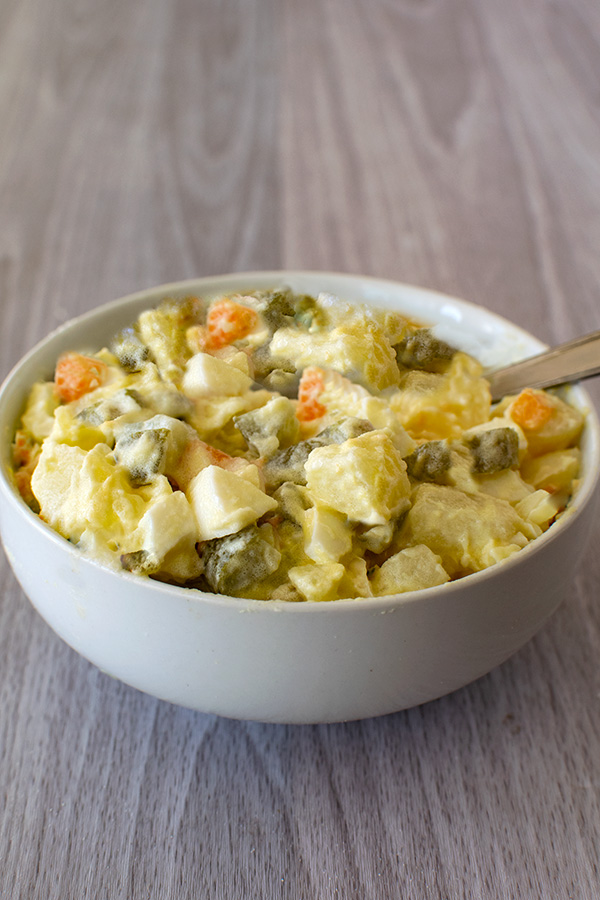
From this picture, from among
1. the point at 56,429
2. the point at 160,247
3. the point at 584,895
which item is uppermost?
the point at 56,429

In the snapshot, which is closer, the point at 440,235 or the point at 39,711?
the point at 39,711

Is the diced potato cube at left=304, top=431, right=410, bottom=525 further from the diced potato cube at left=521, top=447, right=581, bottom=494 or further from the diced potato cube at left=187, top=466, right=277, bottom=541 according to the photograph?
the diced potato cube at left=521, top=447, right=581, bottom=494

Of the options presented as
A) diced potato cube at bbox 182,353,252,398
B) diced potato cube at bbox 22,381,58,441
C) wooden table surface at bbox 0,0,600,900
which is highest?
diced potato cube at bbox 182,353,252,398

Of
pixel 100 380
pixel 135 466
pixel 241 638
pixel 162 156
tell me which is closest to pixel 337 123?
pixel 162 156

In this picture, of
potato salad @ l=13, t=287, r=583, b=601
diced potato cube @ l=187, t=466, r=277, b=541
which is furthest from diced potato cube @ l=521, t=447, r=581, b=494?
diced potato cube @ l=187, t=466, r=277, b=541

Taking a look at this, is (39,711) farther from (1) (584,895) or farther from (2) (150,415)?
(1) (584,895)

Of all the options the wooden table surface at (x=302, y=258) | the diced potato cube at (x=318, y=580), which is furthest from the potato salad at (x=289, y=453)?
the wooden table surface at (x=302, y=258)
